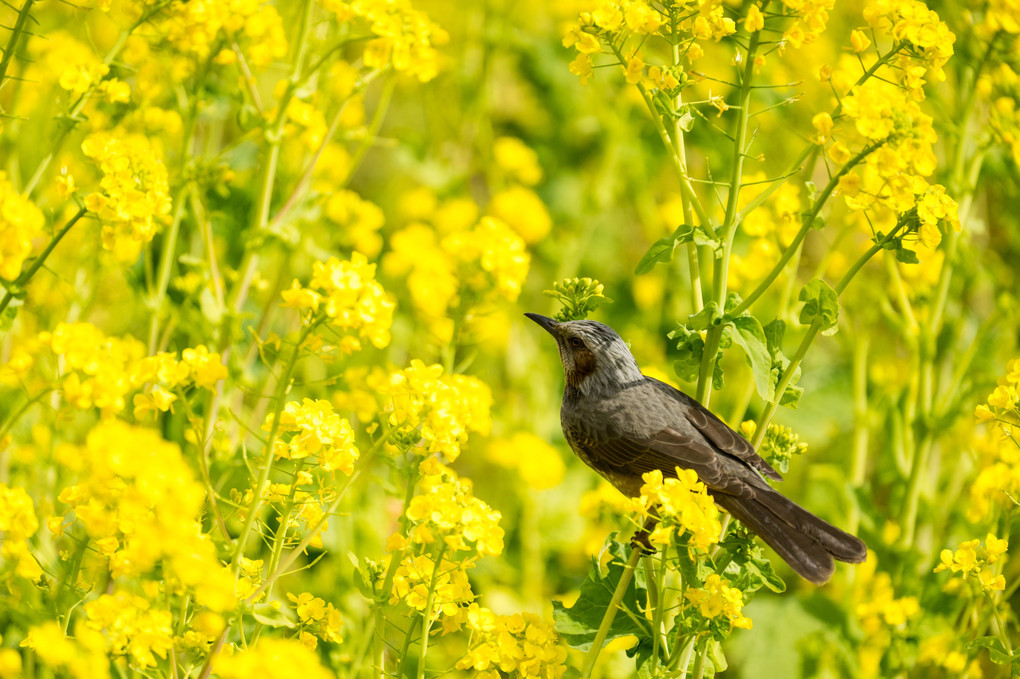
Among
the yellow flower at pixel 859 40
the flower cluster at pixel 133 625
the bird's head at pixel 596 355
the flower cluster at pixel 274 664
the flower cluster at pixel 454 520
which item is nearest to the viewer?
the flower cluster at pixel 274 664

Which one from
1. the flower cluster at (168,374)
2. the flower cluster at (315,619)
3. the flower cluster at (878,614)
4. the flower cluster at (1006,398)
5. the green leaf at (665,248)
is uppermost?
the green leaf at (665,248)

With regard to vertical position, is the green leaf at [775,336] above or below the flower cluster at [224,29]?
below

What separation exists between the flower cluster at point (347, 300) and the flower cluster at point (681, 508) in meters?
0.68

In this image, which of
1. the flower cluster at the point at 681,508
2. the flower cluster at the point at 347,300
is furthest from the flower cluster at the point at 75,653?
the flower cluster at the point at 681,508

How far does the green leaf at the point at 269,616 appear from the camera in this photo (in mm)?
1881

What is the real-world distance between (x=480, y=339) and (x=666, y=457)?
913mm

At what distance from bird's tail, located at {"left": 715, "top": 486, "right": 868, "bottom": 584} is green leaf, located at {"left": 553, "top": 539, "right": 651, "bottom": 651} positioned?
0.31 meters

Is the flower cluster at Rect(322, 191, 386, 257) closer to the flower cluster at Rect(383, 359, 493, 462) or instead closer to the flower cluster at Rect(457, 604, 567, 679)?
the flower cluster at Rect(383, 359, 493, 462)

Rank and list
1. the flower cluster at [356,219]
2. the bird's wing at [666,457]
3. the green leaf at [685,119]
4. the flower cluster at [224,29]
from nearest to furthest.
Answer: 1. the green leaf at [685,119]
2. the bird's wing at [666,457]
3. the flower cluster at [224,29]
4. the flower cluster at [356,219]

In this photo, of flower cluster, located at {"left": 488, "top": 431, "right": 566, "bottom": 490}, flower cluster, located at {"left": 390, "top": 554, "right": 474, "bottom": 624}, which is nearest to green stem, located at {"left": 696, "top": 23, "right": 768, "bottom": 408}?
flower cluster, located at {"left": 390, "top": 554, "right": 474, "bottom": 624}

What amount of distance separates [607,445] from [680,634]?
0.62m

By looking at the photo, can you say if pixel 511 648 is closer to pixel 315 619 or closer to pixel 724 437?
pixel 315 619

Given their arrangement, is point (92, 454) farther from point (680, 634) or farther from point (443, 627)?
point (680, 634)

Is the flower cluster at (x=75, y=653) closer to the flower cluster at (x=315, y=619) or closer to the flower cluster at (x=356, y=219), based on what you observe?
the flower cluster at (x=315, y=619)
